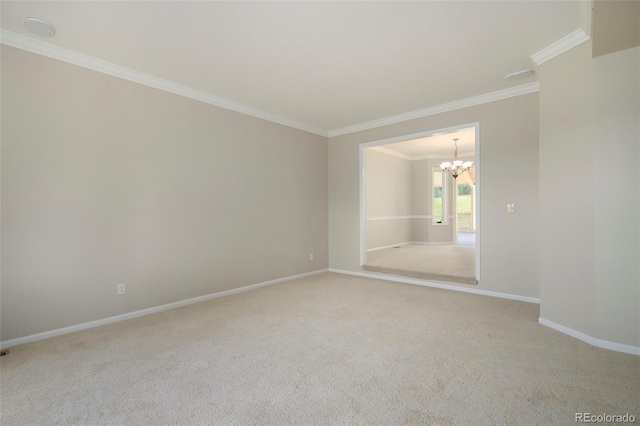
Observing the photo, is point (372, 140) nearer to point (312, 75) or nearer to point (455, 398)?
point (312, 75)

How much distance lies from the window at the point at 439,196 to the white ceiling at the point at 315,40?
18.8 feet

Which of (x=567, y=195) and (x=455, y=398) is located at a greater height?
(x=567, y=195)

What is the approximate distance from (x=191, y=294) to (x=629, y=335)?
4393mm

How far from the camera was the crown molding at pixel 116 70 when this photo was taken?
8.84 ft

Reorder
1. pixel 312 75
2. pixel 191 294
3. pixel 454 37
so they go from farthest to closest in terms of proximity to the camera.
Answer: pixel 191 294
pixel 312 75
pixel 454 37

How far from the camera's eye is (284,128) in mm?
5160

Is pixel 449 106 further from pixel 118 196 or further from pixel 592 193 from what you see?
pixel 118 196

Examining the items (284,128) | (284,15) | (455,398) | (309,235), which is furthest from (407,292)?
(284,15)

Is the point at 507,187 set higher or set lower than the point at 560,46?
lower

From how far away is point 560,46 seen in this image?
2.87 meters

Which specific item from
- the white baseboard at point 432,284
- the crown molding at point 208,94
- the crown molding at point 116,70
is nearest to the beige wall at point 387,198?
the crown molding at point 208,94

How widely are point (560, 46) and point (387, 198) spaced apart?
594cm

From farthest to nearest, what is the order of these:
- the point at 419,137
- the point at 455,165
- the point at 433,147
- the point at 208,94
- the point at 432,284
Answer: the point at 433,147 < the point at 455,165 < the point at 419,137 < the point at 432,284 < the point at 208,94

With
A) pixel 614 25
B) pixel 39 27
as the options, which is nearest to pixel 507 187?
pixel 614 25
